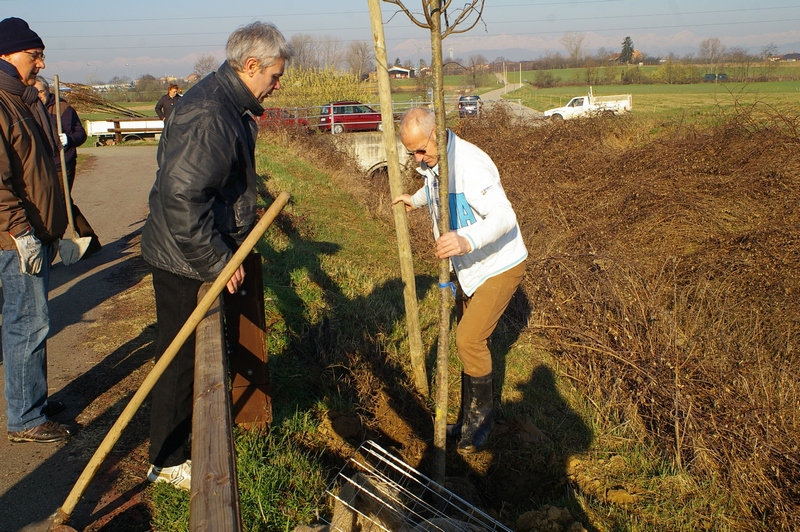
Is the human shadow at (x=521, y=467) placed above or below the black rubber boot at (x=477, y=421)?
below

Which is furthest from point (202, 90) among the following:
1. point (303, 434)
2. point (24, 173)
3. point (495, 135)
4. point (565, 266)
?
point (495, 135)

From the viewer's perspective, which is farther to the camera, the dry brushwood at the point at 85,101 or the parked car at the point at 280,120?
the parked car at the point at 280,120

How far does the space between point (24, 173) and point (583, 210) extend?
38.2ft

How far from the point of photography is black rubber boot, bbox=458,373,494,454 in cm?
412

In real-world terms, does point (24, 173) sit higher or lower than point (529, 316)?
higher

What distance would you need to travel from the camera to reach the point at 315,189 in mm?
13766

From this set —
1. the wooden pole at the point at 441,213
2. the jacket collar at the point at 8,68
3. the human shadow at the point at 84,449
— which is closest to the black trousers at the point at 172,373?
the human shadow at the point at 84,449

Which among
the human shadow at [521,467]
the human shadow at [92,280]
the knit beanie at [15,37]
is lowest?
the human shadow at [521,467]

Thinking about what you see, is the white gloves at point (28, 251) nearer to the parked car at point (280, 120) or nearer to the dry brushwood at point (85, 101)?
the dry brushwood at point (85, 101)

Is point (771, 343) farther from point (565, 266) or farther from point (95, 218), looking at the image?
point (95, 218)

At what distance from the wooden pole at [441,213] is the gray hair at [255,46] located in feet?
2.37

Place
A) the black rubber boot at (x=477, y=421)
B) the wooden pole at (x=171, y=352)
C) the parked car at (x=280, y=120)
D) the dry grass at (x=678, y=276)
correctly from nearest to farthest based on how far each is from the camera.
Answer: the wooden pole at (x=171, y=352) → the black rubber boot at (x=477, y=421) → the dry grass at (x=678, y=276) → the parked car at (x=280, y=120)

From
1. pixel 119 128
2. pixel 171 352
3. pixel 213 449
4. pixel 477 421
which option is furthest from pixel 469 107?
Result: pixel 213 449

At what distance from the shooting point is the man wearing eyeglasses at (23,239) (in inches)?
133
